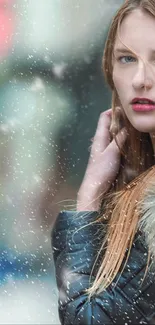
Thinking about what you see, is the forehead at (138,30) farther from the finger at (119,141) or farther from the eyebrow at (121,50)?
the finger at (119,141)

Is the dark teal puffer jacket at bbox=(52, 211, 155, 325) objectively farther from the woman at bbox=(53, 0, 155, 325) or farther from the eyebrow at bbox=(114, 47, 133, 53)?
the eyebrow at bbox=(114, 47, 133, 53)

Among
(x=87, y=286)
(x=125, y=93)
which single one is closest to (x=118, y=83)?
(x=125, y=93)

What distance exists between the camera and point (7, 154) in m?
1.16

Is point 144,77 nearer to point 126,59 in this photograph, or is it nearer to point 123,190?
point 126,59

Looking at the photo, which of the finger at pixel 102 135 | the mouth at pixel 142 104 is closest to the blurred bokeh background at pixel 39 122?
the finger at pixel 102 135

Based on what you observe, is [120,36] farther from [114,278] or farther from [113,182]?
[114,278]

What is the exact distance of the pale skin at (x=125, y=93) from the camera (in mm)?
924

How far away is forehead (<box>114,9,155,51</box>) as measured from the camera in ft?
3.01

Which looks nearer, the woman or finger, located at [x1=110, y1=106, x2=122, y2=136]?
the woman

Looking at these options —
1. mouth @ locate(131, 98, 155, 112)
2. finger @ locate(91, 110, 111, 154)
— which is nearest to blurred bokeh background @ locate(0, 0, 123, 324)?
finger @ locate(91, 110, 111, 154)

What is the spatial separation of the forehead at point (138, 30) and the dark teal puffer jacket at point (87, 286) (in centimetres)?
25

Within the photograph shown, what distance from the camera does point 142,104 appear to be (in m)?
0.94

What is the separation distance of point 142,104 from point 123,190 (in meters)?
0.13

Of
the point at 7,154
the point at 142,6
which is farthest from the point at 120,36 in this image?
the point at 7,154
